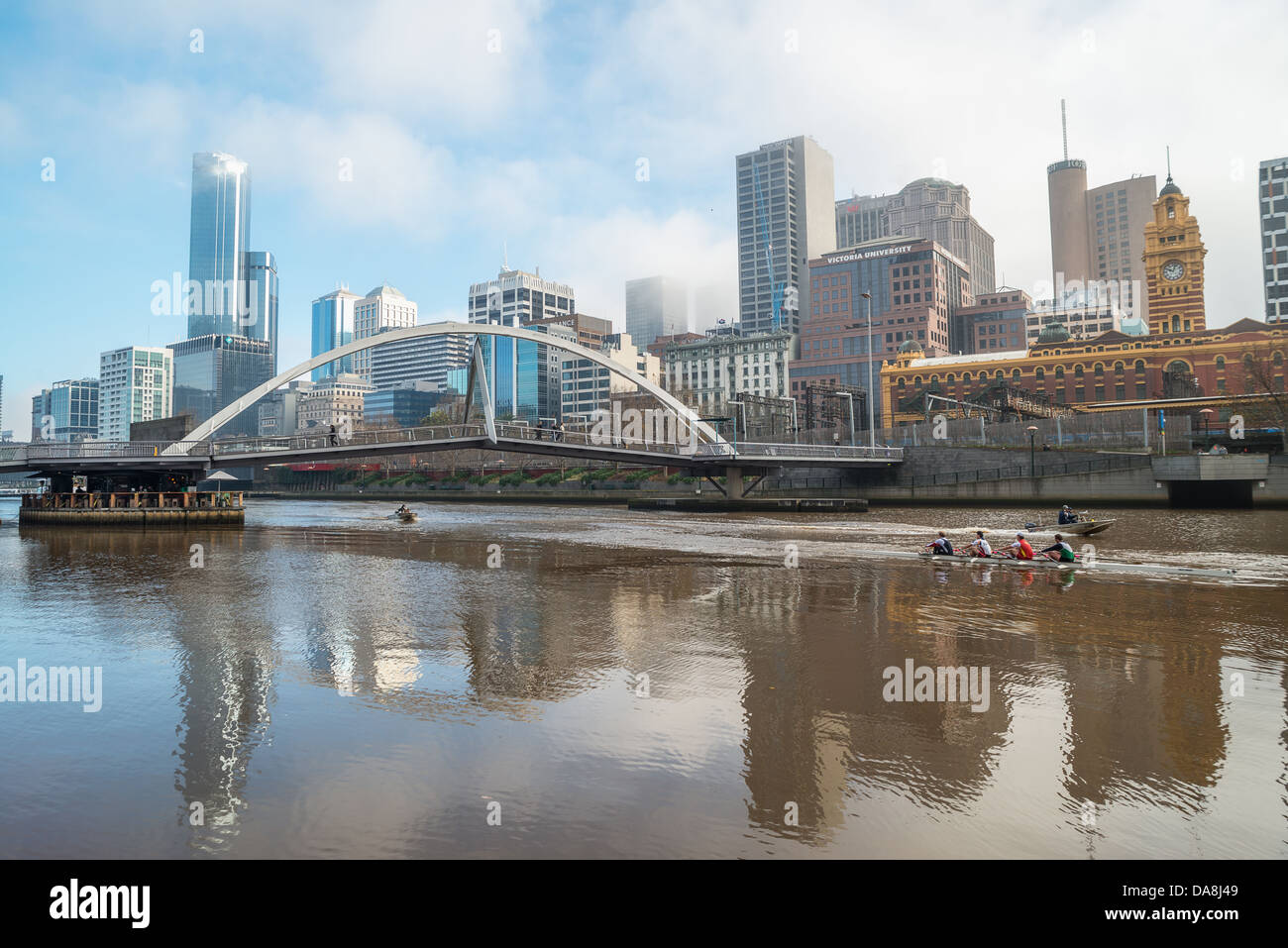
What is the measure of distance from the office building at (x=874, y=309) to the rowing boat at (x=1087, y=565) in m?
141

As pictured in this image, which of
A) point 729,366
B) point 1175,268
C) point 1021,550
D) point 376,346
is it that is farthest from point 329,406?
point 1021,550

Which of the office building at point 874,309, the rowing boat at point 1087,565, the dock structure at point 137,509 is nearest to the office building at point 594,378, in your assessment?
the office building at point 874,309

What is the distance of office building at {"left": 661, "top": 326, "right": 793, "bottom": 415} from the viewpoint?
566 feet

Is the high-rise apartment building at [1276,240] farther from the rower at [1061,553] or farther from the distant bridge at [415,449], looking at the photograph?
the rower at [1061,553]

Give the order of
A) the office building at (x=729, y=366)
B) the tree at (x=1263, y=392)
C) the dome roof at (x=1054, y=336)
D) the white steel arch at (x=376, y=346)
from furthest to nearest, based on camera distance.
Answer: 1. the office building at (x=729, y=366)
2. the dome roof at (x=1054, y=336)
3. the tree at (x=1263, y=392)
4. the white steel arch at (x=376, y=346)

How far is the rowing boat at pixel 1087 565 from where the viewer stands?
851 inches

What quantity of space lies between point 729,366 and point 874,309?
36.4 metres

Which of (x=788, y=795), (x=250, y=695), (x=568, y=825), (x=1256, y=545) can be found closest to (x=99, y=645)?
(x=250, y=695)

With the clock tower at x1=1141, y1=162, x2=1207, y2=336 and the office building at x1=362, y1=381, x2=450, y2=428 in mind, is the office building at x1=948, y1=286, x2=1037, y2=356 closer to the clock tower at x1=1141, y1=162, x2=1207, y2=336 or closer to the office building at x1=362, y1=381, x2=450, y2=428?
the clock tower at x1=1141, y1=162, x2=1207, y2=336

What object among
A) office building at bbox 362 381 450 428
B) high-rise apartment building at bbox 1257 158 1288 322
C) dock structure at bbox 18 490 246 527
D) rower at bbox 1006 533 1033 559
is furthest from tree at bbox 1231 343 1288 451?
office building at bbox 362 381 450 428

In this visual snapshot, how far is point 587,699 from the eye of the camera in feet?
32.5

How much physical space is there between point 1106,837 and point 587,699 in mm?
5844
